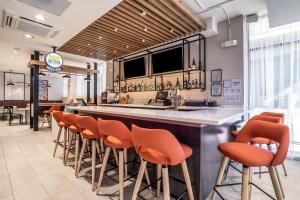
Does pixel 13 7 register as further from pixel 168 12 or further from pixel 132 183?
pixel 132 183

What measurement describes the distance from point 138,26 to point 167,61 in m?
1.59

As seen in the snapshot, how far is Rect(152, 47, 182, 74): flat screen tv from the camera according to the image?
5.04 meters

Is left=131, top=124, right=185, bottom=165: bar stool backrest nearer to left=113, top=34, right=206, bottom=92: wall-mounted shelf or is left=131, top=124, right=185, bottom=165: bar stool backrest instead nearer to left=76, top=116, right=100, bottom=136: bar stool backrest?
left=76, top=116, right=100, bottom=136: bar stool backrest

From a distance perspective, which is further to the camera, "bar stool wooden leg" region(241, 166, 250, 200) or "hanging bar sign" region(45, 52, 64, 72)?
"hanging bar sign" region(45, 52, 64, 72)

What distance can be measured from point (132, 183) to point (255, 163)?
164 centimetres

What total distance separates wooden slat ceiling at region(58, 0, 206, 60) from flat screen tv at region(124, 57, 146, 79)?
523 mm

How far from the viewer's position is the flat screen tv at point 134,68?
6215 mm

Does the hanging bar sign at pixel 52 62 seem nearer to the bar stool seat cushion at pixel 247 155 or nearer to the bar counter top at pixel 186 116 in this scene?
the bar counter top at pixel 186 116

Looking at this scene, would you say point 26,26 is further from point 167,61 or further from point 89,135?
point 167,61

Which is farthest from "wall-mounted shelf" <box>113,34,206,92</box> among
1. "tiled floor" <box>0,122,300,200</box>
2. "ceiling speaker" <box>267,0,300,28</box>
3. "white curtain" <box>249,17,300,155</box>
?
"tiled floor" <box>0,122,300,200</box>

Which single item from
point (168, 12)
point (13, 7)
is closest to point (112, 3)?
point (168, 12)

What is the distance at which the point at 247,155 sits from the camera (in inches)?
55.6

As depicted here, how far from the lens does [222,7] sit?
3678 millimetres

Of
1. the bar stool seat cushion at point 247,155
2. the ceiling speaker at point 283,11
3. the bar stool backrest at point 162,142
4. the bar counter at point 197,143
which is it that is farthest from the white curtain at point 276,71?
the bar stool backrest at point 162,142
